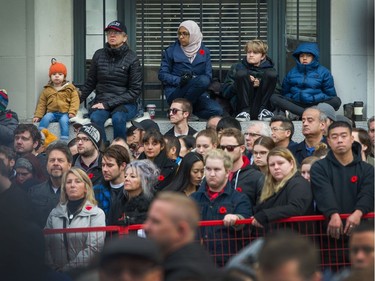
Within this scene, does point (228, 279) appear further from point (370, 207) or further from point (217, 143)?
point (217, 143)

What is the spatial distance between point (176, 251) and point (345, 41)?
9.77 meters

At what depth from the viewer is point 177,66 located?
1534 cm

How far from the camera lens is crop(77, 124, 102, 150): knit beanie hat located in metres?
13.1

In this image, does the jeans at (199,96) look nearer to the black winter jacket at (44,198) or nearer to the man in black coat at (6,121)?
the man in black coat at (6,121)

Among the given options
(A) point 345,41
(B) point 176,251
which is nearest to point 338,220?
(B) point 176,251

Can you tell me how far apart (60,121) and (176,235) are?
8.29m

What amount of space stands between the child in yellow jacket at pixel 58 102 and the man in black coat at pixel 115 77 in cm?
22

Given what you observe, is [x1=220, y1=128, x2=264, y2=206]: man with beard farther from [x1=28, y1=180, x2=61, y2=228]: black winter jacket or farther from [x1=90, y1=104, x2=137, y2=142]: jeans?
[x1=90, y1=104, x2=137, y2=142]: jeans

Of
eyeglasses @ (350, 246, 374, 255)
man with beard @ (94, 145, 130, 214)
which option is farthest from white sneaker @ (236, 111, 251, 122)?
eyeglasses @ (350, 246, 374, 255)

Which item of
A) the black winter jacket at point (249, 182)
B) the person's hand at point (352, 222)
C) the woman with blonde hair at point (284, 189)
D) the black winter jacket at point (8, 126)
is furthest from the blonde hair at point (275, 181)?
the black winter jacket at point (8, 126)

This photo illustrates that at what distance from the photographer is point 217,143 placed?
1242cm

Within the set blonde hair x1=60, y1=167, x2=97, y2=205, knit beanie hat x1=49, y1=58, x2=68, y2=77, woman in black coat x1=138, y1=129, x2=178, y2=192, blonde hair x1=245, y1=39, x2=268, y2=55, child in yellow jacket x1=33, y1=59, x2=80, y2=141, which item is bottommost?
blonde hair x1=60, y1=167, x2=97, y2=205

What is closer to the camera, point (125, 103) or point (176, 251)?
point (176, 251)

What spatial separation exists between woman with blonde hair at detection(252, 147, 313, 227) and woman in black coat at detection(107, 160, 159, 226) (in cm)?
104
